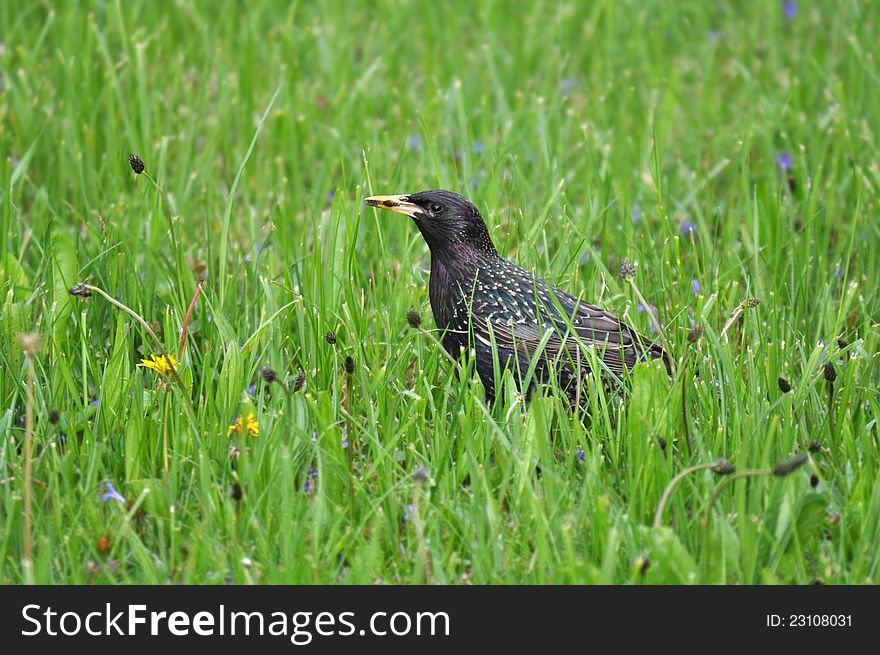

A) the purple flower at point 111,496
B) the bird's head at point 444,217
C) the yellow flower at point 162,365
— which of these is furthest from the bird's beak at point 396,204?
the purple flower at point 111,496

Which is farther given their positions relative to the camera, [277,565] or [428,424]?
[428,424]

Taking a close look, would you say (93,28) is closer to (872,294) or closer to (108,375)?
(108,375)

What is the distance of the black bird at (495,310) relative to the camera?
457 centimetres

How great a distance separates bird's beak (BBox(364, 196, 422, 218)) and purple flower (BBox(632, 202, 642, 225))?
1689 millimetres

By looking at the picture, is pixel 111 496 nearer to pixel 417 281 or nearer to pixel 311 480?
pixel 311 480

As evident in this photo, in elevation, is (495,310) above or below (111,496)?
above

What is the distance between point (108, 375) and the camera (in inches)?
164

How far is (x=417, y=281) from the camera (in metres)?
5.47

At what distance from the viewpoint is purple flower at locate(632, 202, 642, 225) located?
6.29 meters

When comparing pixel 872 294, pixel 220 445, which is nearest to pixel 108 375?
pixel 220 445

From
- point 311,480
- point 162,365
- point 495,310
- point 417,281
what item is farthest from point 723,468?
point 417,281

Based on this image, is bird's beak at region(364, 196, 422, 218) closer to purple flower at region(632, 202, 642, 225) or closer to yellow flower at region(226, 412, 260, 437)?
yellow flower at region(226, 412, 260, 437)

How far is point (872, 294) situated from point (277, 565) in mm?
2748

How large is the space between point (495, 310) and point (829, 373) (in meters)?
1.28
